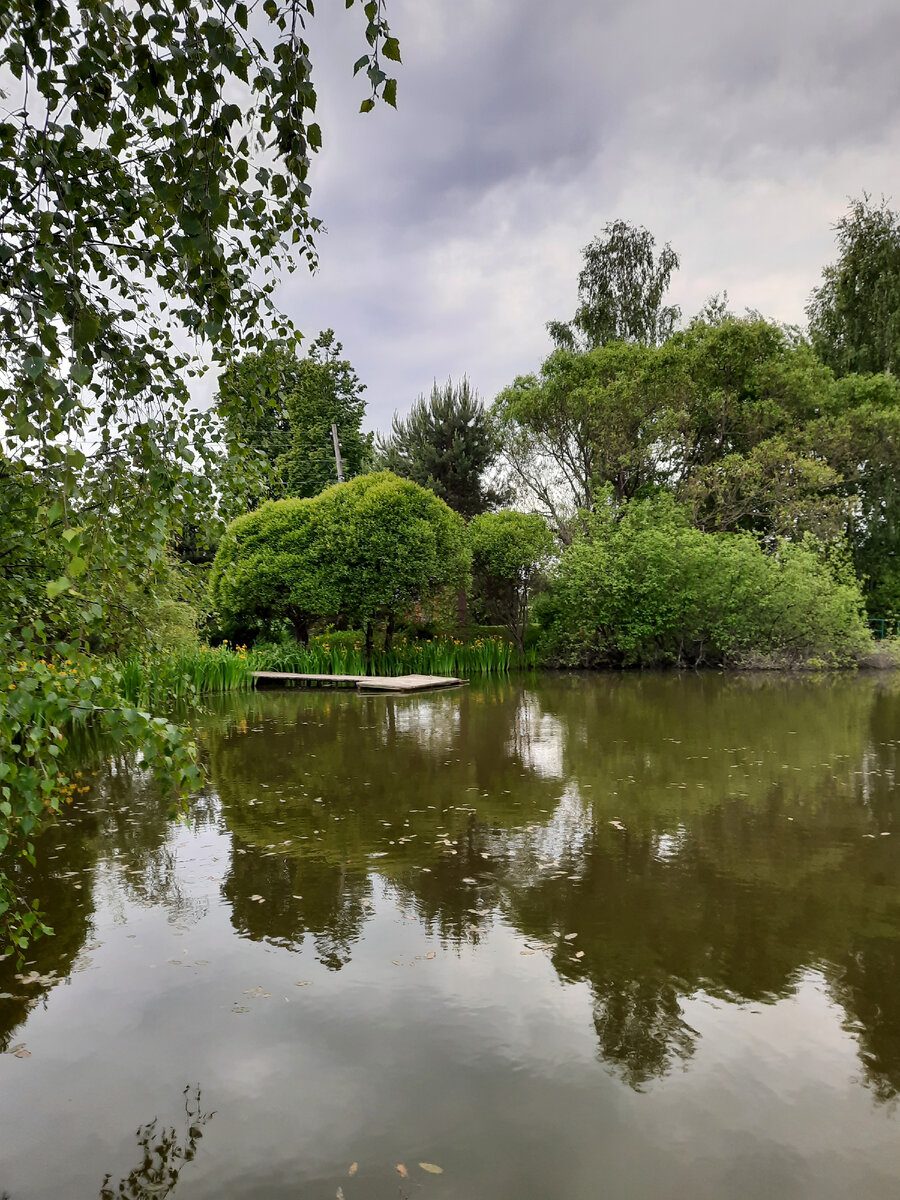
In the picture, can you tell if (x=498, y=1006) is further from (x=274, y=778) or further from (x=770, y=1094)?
(x=274, y=778)

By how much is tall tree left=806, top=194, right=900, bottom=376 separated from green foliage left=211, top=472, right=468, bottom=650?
18.4 meters

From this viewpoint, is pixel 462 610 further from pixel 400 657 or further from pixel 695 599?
pixel 695 599

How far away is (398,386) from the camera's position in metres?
32.3

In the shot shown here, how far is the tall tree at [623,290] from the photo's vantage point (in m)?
27.7

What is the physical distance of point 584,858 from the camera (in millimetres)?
5039

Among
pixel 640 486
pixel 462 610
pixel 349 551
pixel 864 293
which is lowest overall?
pixel 462 610

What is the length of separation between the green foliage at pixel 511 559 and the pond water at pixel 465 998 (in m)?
14.8

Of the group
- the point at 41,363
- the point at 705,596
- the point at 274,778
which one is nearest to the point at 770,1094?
the point at 41,363

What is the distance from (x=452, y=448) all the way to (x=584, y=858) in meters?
26.1

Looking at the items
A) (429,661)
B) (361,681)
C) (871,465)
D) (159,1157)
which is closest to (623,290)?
(871,465)

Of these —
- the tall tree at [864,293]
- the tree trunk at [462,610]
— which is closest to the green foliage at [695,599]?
the tree trunk at [462,610]

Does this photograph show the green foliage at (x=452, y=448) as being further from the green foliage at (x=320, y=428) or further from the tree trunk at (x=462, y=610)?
the tree trunk at (x=462, y=610)

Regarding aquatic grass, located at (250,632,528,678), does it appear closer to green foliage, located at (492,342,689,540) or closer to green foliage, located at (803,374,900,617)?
green foliage, located at (492,342,689,540)

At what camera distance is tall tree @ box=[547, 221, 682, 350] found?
27734 mm
